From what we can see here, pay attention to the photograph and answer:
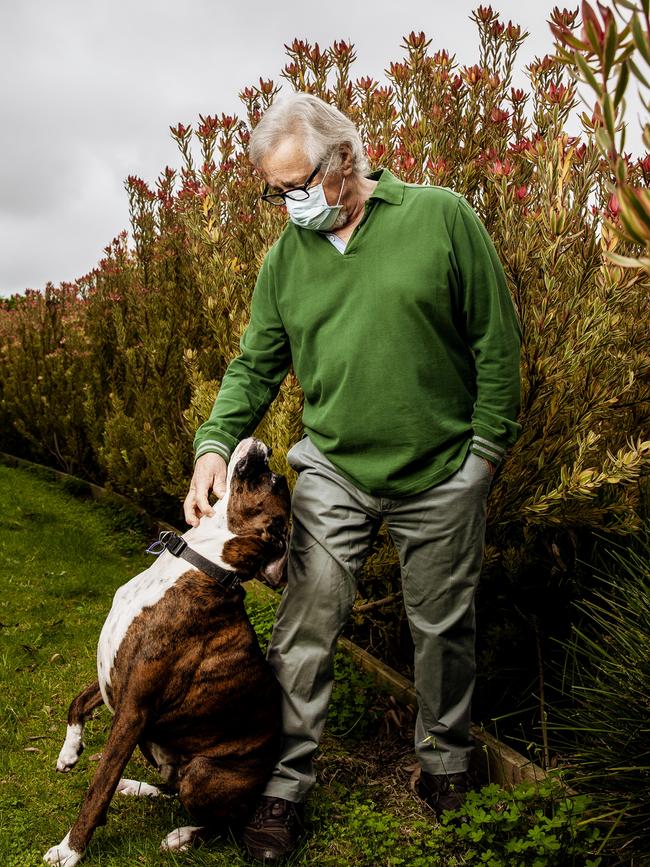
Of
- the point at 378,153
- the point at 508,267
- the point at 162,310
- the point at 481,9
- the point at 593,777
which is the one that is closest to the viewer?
the point at 593,777

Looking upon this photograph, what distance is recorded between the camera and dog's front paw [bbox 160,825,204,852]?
3.03 meters

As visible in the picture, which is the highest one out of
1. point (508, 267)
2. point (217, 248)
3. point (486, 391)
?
point (217, 248)

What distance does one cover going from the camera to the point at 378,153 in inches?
169

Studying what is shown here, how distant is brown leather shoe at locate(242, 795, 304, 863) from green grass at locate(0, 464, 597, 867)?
0.06 m

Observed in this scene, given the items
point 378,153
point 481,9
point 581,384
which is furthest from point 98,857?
point 481,9

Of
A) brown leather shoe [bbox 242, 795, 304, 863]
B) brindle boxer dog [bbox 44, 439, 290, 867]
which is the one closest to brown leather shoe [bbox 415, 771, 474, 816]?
brown leather shoe [bbox 242, 795, 304, 863]

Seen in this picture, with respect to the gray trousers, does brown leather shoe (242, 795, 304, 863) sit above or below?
below

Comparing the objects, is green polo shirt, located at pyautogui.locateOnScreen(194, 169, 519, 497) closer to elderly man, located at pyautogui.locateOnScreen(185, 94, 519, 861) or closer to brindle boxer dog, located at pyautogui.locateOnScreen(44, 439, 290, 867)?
elderly man, located at pyautogui.locateOnScreen(185, 94, 519, 861)

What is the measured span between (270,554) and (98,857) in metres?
1.26

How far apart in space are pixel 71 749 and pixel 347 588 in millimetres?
1244

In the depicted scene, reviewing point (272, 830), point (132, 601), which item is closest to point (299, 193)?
point (132, 601)

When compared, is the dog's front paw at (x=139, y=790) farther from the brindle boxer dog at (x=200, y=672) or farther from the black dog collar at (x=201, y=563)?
the black dog collar at (x=201, y=563)

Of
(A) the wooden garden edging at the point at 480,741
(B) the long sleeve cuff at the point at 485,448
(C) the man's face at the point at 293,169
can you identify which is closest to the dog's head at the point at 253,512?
(B) the long sleeve cuff at the point at 485,448

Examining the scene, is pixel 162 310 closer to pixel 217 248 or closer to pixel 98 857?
pixel 217 248
